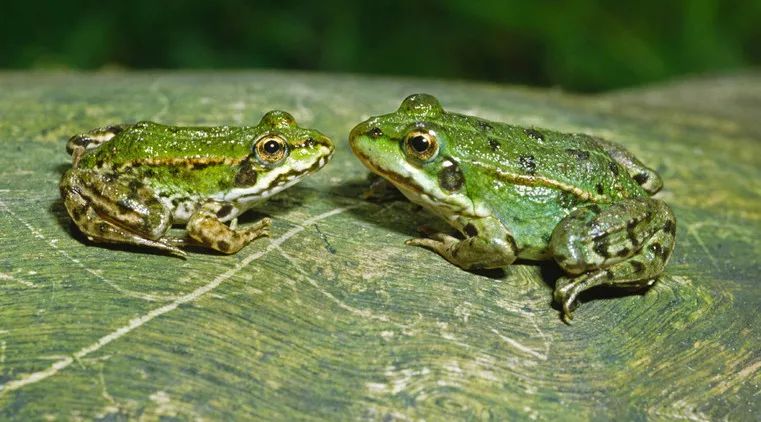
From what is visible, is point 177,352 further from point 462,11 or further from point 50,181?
point 462,11

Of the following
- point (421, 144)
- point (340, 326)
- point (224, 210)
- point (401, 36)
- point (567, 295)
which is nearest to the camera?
point (340, 326)

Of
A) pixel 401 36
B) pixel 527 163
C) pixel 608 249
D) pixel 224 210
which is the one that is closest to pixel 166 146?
pixel 224 210

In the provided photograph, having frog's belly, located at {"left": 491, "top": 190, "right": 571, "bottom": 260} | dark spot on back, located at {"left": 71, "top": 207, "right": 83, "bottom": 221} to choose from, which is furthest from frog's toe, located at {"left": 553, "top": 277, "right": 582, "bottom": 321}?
dark spot on back, located at {"left": 71, "top": 207, "right": 83, "bottom": 221}

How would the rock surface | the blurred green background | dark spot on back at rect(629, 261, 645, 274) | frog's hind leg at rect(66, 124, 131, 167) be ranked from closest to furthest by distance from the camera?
the rock surface → dark spot on back at rect(629, 261, 645, 274) → frog's hind leg at rect(66, 124, 131, 167) → the blurred green background

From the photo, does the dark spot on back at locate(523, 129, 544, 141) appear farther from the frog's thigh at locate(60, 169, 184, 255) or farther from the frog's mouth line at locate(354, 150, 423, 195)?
the frog's thigh at locate(60, 169, 184, 255)

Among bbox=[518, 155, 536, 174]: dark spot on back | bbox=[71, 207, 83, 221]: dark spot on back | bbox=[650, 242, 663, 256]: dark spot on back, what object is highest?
bbox=[518, 155, 536, 174]: dark spot on back

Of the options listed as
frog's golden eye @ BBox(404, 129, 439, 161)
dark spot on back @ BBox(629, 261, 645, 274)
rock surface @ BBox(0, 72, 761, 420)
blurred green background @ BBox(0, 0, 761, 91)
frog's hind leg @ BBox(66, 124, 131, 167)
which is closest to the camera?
rock surface @ BBox(0, 72, 761, 420)

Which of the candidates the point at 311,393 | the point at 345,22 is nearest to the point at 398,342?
the point at 311,393

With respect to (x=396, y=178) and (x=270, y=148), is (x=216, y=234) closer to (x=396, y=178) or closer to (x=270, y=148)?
(x=270, y=148)
